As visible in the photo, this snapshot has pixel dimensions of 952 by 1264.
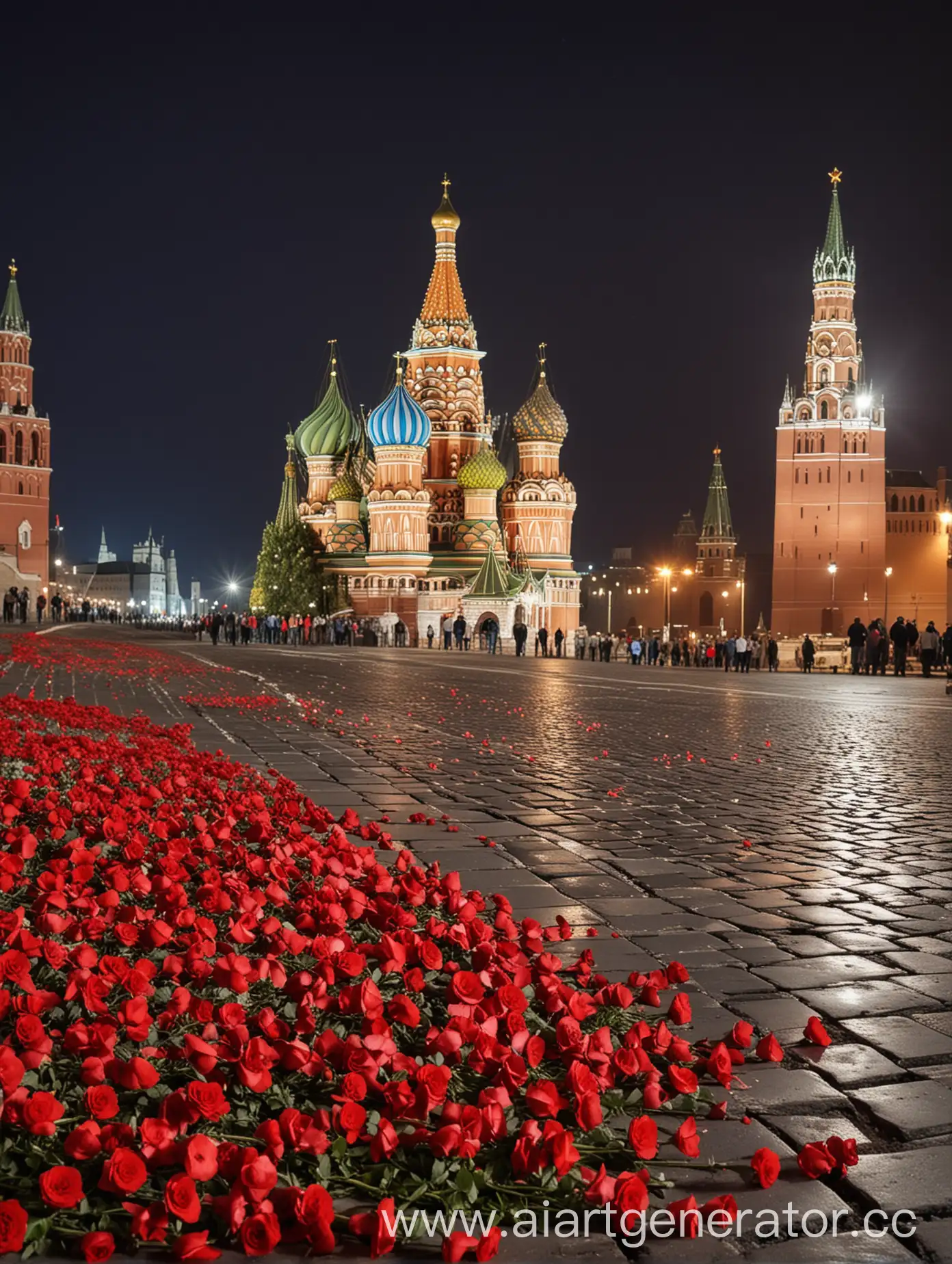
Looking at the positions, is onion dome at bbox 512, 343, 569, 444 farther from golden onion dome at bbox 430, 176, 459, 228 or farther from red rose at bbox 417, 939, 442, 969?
red rose at bbox 417, 939, 442, 969

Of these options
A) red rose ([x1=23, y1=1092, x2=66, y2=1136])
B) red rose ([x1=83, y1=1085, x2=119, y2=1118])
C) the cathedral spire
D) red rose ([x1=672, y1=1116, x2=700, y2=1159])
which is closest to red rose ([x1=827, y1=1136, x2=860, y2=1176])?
red rose ([x1=672, y1=1116, x2=700, y2=1159])

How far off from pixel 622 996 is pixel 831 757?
24.6 feet

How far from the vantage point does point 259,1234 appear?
2.19m

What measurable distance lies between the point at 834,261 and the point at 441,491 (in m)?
42.5

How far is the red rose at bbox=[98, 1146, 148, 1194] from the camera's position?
2.25 metres

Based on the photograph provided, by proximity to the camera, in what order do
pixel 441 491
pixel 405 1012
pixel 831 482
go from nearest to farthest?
1. pixel 405 1012
2. pixel 441 491
3. pixel 831 482

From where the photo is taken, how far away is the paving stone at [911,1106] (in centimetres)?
282

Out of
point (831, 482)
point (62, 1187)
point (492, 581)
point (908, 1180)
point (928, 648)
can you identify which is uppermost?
point (831, 482)

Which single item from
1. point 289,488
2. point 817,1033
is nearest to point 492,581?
point 289,488

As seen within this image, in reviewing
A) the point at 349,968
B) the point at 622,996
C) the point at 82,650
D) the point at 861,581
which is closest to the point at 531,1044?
the point at 622,996

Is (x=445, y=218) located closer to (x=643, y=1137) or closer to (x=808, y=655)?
(x=808, y=655)

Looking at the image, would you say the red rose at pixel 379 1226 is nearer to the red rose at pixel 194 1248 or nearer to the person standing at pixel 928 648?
the red rose at pixel 194 1248

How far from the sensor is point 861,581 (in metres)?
97.5

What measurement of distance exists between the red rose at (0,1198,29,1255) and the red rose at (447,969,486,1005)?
1.24 meters
